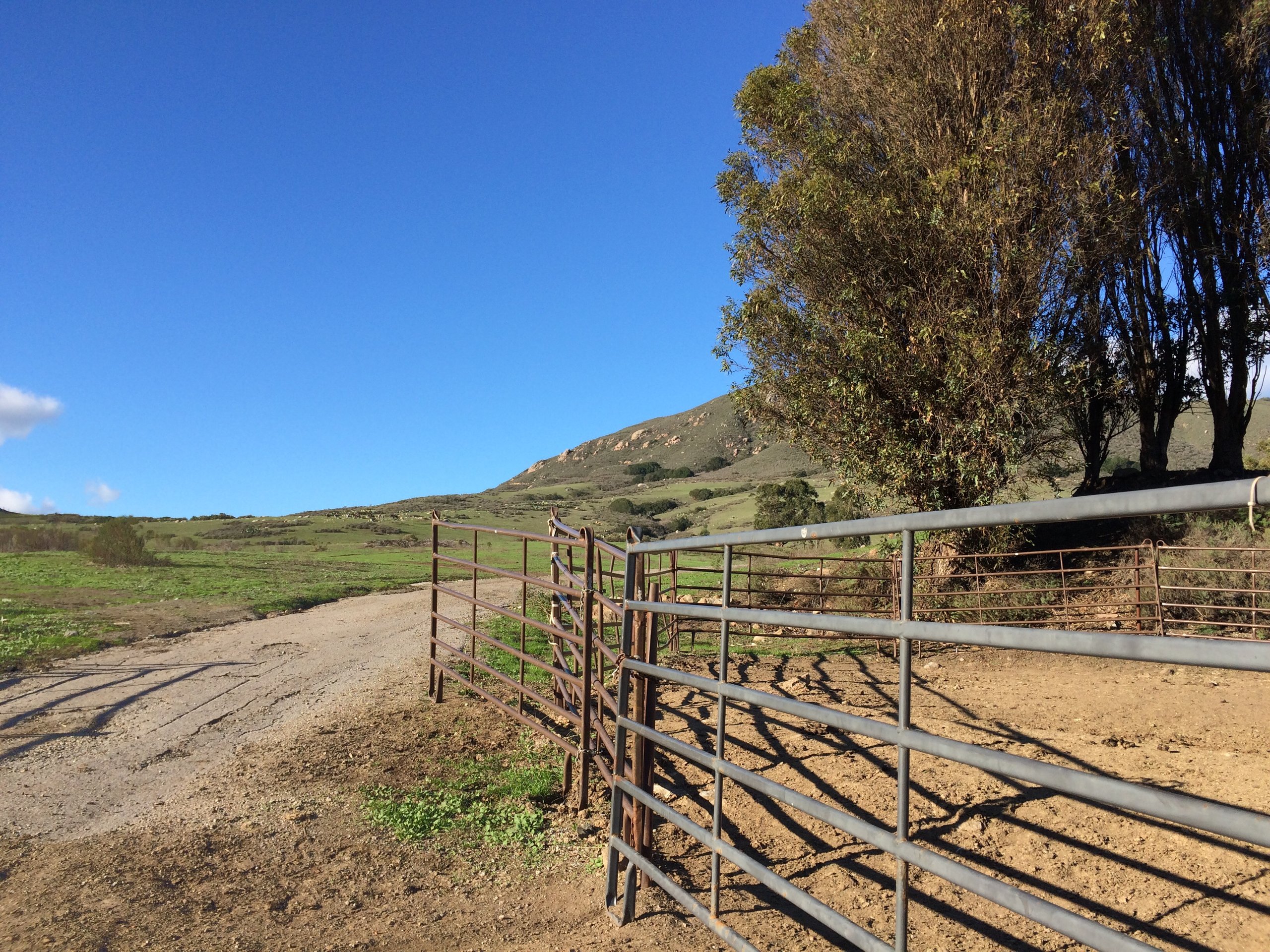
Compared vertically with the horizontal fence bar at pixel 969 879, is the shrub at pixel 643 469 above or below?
above

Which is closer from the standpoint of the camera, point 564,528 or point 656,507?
point 564,528

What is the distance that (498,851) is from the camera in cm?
490

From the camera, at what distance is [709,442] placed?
405 ft

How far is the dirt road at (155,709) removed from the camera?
563 centimetres

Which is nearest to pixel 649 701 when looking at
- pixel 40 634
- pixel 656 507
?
pixel 40 634

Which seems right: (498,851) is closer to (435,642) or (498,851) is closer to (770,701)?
(770,701)

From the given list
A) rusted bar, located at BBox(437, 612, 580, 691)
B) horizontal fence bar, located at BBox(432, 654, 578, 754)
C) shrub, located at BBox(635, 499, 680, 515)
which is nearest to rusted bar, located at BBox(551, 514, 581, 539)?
rusted bar, located at BBox(437, 612, 580, 691)

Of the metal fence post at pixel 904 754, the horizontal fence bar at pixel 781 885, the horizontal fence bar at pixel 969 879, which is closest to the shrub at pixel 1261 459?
the horizontal fence bar at pixel 781 885

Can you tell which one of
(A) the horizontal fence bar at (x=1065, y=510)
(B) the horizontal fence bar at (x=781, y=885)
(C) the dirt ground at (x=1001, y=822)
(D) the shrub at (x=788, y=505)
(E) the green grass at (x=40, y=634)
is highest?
(D) the shrub at (x=788, y=505)

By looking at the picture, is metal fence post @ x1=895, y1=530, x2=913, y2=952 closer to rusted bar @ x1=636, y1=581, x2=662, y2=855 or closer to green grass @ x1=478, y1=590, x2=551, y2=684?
rusted bar @ x1=636, y1=581, x2=662, y2=855

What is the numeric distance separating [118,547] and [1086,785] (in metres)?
31.0

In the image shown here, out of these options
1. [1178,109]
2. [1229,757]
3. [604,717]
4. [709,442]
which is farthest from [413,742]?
[709,442]

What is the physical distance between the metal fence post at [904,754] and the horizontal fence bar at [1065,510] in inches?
3.9

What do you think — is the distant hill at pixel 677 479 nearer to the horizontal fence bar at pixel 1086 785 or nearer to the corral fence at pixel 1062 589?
the corral fence at pixel 1062 589
